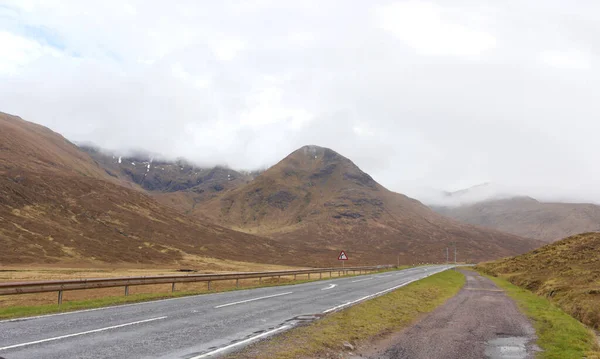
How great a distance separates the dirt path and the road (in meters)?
3.52

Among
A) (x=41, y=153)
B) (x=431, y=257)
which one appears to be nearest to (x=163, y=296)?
(x=41, y=153)

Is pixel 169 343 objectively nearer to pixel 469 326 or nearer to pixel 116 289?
pixel 469 326

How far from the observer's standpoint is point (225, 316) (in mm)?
14508

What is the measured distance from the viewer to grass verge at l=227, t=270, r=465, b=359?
9508 mm

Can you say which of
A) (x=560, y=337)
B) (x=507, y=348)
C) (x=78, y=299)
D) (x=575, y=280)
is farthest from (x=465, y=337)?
(x=78, y=299)

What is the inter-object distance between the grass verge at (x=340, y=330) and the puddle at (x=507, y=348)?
291 centimetres

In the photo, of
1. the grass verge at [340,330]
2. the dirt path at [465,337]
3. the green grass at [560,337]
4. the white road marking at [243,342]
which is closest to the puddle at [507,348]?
the dirt path at [465,337]

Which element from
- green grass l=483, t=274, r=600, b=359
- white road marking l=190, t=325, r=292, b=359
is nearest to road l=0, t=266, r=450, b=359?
white road marking l=190, t=325, r=292, b=359

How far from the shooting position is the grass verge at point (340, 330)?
9.51m

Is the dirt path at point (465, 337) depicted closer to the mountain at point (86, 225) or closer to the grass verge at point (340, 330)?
the grass verge at point (340, 330)

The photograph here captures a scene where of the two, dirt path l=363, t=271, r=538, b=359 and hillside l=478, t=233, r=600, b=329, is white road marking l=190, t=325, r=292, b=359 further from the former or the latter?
hillside l=478, t=233, r=600, b=329

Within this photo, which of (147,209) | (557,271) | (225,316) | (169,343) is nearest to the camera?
(169,343)

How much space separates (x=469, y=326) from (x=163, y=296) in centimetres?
1400

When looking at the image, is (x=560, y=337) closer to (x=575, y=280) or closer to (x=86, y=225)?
(x=575, y=280)
